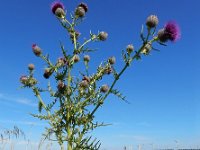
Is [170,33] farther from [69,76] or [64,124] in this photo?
[64,124]

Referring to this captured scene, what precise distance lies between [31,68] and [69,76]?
99cm

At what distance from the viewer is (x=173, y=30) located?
15.7ft

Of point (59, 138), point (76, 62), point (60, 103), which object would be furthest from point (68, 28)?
point (59, 138)

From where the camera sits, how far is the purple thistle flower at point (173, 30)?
15.5ft

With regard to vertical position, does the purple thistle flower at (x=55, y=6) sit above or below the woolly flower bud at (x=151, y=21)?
above

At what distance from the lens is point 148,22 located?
4578 mm

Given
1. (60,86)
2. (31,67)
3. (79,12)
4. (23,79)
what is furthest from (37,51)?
(60,86)

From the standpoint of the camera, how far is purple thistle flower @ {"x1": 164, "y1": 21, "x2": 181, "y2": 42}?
4.74m

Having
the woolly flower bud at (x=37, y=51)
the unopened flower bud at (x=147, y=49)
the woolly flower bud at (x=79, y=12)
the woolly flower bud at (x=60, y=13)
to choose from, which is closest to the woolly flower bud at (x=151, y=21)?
the unopened flower bud at (x=147, y=49)

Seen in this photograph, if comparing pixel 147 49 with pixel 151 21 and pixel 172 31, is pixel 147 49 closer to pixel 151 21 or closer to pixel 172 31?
pixel 151 21

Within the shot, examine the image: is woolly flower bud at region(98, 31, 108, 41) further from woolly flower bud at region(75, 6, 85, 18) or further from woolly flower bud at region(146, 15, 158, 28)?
woolly flower bud at region(146, 15, 158, 28)

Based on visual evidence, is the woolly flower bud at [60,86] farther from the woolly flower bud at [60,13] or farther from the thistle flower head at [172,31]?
the thistle flower head at [172,31]

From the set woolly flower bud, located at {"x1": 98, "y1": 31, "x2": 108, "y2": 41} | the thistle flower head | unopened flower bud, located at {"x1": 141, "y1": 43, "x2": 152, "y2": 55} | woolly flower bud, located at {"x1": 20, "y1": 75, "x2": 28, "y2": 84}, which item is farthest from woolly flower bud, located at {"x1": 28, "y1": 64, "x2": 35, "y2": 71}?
the thistle flower head

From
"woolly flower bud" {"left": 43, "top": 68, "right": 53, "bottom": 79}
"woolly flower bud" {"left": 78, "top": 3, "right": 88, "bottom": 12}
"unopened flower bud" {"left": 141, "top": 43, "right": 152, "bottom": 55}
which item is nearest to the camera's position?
"unopened flower bud" {"left": 141, "top": 43, "right": 152, "bottom": 55}
